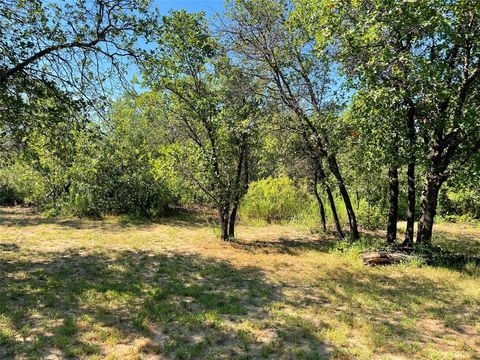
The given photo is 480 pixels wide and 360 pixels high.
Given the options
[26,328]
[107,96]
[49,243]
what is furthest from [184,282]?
[49,243]

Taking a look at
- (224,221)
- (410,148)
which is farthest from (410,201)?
(224,221)

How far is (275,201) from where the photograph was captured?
47.3 ft

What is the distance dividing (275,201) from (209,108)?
6521 millimetres

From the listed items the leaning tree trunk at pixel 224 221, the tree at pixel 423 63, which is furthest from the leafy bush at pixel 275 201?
the tree at pixel 423 63

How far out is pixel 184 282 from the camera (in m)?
5.91

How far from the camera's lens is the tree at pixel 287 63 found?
828cm

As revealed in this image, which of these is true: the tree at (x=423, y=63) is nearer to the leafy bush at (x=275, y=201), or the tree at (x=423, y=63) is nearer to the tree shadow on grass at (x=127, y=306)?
the tree shadow on grass at (x=127, y=306)

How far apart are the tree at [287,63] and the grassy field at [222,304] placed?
2863 millimetres

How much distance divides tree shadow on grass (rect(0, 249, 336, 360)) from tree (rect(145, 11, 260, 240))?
2.46m

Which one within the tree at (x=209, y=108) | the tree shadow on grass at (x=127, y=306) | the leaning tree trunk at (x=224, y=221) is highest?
the tree at (x=209, y=108)

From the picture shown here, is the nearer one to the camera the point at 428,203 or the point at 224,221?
the point at 428,203

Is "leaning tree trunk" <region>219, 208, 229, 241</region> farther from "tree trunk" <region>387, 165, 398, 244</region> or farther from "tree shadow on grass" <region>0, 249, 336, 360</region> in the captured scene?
"tree trunk" <region>387, 165, 398, 244</region>

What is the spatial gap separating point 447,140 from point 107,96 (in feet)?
21.1

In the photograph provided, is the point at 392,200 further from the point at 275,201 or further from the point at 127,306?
the point at 127,306
